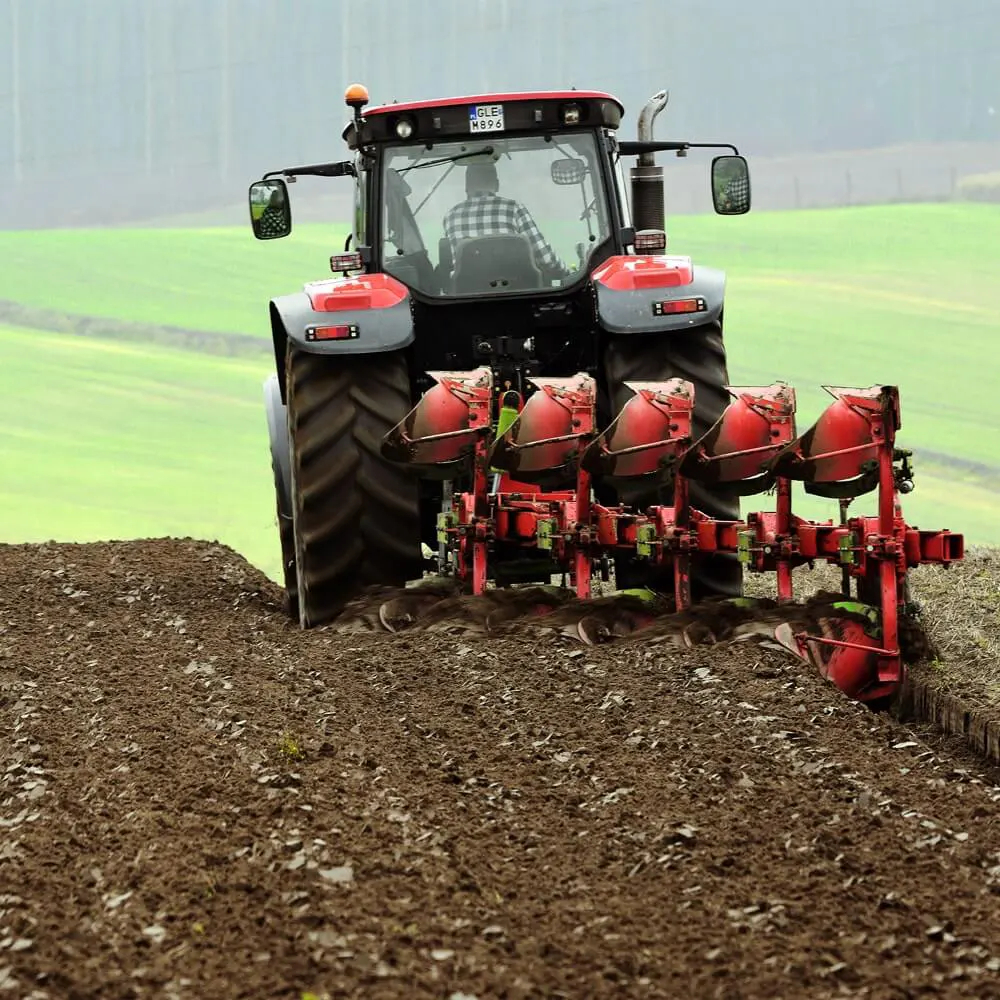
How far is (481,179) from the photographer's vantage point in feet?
25.7

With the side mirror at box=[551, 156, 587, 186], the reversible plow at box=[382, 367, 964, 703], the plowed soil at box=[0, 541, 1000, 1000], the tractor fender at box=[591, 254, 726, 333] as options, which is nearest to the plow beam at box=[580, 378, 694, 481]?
the reversible plow at box=[382, 367, 964, 703]

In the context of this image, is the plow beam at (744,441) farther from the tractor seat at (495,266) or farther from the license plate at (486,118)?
the license plate at (486,118)

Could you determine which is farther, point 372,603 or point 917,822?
point 372,603

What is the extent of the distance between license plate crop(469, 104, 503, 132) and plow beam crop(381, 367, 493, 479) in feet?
4.07

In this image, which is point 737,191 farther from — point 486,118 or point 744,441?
→ point 744,441

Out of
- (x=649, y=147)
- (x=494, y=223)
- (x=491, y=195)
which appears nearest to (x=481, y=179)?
(x=491, y=195)

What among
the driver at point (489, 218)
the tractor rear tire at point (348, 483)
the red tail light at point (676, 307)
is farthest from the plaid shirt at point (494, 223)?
the tractor rear tire at point (348, 483)

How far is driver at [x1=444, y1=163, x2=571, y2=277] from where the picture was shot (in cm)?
781

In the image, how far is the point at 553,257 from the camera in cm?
782

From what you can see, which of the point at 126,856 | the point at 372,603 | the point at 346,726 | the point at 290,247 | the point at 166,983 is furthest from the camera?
the point at 290,247

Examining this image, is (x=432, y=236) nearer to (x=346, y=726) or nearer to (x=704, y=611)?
(x=704, y=611)

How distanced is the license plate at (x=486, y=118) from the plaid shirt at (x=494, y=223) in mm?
272

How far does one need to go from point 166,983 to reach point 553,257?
5007 millimetres

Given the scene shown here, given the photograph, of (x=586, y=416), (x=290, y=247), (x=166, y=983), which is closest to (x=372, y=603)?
(x=586, y=416)
